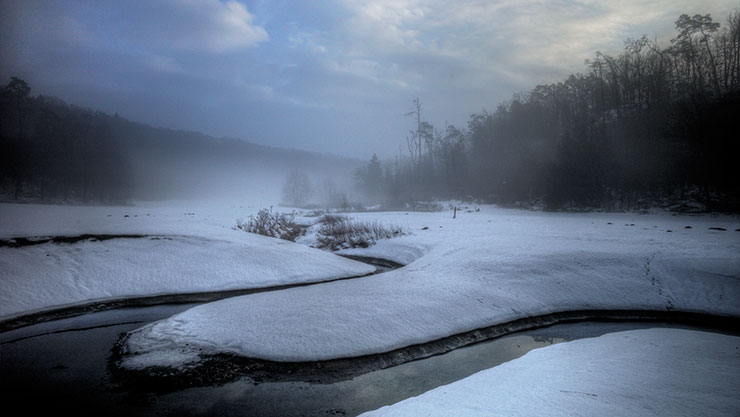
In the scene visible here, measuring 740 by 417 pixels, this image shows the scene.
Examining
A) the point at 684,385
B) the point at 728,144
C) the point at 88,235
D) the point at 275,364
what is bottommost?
the point at 275,364

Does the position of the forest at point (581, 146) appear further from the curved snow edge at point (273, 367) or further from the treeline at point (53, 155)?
the curved snow edge at point (273, 367)

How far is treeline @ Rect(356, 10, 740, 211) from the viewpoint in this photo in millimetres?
24656

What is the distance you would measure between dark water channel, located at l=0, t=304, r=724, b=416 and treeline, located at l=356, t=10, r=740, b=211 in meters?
29.2

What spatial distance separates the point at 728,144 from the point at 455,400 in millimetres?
31355

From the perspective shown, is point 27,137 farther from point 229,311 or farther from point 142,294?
point 229,311

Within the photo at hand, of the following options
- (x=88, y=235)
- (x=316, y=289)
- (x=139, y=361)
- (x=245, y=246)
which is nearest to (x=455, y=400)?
(x=139, y=361)

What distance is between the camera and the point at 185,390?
432 cm

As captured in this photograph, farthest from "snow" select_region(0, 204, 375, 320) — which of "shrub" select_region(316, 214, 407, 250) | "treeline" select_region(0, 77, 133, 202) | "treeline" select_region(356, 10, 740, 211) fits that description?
"treeline" select_region(356, 10, 740, 211)

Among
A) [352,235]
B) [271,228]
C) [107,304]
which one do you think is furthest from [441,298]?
[271,228]

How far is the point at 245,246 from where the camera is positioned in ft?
39.1

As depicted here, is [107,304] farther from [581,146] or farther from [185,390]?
[581,146]

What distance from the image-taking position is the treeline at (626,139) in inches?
971

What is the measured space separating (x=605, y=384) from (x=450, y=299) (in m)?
3.74

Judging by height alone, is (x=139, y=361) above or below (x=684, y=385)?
below
